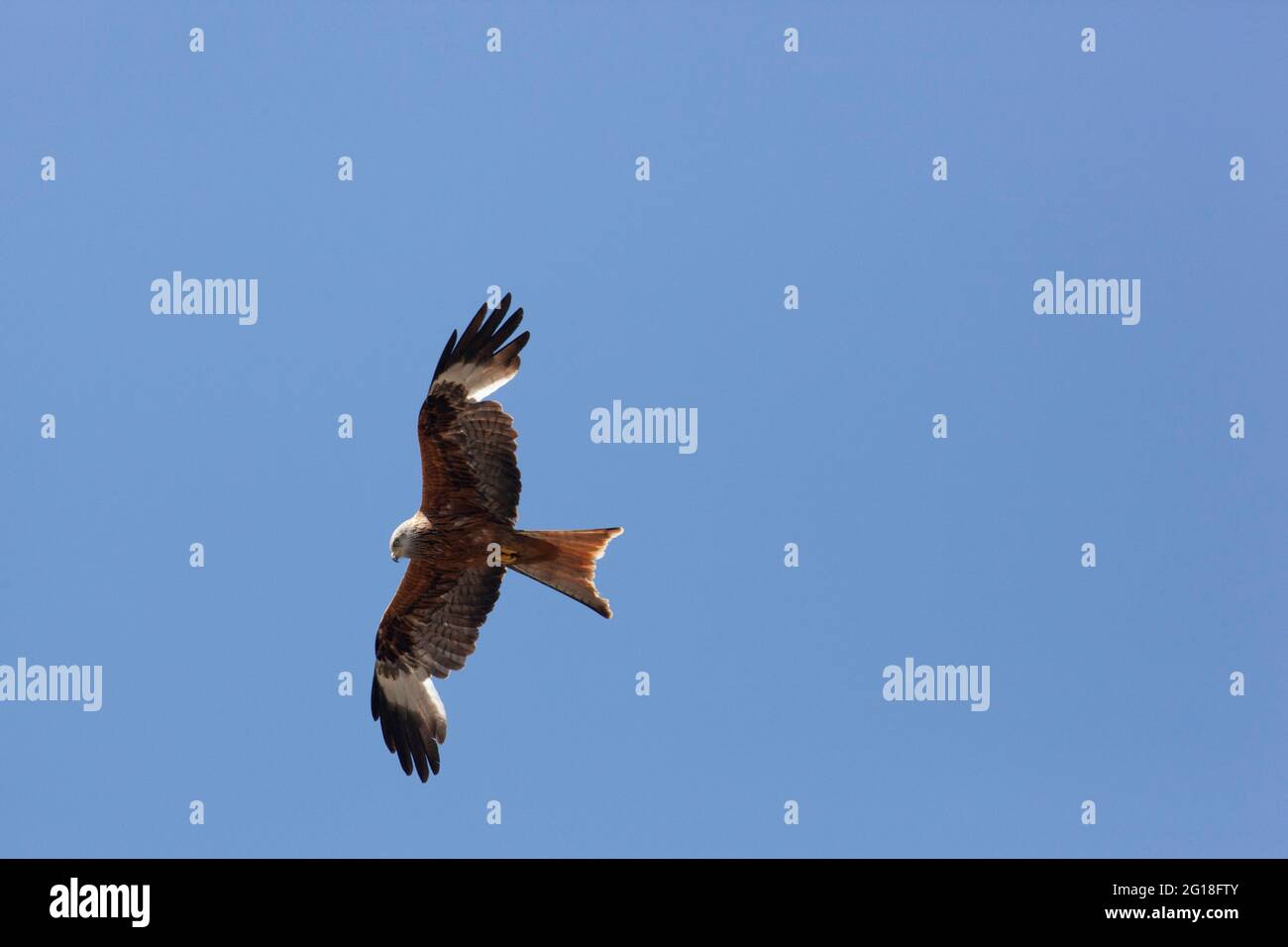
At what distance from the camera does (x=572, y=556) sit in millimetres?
11516

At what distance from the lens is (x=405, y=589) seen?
1209 cm

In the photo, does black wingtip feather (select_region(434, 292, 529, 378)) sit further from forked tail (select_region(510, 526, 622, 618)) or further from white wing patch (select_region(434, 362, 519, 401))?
forked tail (select_region(510, 526, 622, 618))

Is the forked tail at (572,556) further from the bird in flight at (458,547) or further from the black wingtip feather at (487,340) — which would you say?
the black wingtip feather at (487,340)

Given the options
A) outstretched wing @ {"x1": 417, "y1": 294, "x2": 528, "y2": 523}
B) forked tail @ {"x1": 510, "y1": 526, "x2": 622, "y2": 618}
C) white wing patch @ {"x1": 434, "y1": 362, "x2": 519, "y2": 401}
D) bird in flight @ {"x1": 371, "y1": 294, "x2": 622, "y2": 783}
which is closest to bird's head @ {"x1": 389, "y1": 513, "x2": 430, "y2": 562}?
bird in flight @ {"x1": 371, "y1": 294, "x2": 622, "y2": 783}

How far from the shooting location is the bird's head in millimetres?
11688

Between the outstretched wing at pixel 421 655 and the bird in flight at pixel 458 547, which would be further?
the outstretched wing at pixel 421 655

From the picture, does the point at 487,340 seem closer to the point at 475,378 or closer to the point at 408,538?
the point at 475,378

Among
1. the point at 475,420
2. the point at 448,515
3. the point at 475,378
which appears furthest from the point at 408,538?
the point at 475,378

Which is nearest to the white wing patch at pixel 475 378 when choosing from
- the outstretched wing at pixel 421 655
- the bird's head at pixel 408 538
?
the bird's head at pixel 408 538

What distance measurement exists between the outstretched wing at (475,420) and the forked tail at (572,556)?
1.04 feet

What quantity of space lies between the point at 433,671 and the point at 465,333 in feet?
9.30

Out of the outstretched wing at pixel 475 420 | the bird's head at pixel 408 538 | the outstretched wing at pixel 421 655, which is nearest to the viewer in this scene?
the outstretched wing at pixel 475 420

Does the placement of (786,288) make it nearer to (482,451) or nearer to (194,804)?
(482,451)

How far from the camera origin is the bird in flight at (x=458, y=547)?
37.3ft
